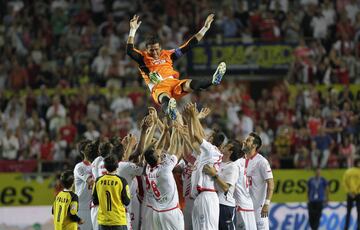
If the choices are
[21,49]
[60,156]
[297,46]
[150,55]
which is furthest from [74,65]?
[150,55]

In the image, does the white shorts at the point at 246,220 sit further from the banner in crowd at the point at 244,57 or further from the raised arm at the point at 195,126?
the banner in crowd at the point at 244,57

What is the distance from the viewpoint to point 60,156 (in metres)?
23.4

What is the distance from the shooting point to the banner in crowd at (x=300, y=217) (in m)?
20.9

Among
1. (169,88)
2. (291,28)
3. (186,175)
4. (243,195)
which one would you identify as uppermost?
(291,28)

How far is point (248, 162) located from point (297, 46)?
1156 centimetres

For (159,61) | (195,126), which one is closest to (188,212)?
(195,126)

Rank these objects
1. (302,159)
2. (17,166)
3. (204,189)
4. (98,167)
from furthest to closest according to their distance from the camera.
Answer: (302,159), (17,166), (98,167), (204,189)

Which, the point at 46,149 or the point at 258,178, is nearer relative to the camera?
the point at 258,178

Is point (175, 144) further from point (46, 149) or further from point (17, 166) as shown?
point (46, 149)

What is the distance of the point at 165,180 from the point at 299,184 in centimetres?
920

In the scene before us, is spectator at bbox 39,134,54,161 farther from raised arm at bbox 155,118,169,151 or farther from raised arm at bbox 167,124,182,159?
raised arm at bbox 167,124,182,159

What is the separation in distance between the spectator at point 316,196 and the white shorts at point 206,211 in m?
7.43

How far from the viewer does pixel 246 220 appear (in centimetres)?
1497

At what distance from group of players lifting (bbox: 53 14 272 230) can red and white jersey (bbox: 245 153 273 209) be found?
0.03m
